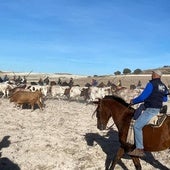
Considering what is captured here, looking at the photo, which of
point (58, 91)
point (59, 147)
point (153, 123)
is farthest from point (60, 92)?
point (153, 123)

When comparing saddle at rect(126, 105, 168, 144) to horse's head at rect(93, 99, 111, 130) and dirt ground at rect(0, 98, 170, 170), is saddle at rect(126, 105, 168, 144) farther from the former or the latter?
dirt ground at rect(0, 98, 170, 170)

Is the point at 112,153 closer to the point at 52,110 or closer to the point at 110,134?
the point at 110,134

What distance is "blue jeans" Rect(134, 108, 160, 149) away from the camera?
1027 centimetres

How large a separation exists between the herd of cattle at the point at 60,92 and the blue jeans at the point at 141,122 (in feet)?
48.1

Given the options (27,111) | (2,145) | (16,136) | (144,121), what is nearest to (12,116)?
(27,111)

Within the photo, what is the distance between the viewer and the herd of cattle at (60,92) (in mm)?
24734

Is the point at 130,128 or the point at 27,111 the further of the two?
the point at 27,111

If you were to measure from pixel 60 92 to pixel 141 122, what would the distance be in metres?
26.0

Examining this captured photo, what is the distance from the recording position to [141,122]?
33.7ft

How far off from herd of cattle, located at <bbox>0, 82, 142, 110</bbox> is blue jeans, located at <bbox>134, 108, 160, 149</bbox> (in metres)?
14.7

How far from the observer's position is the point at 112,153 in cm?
1341

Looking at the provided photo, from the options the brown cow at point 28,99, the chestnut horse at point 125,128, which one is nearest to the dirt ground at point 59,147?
the chestnut horse at point 125,128

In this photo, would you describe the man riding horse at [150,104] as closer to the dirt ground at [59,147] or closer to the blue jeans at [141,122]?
the blue jeans at [141,122]

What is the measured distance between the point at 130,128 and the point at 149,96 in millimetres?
1030
